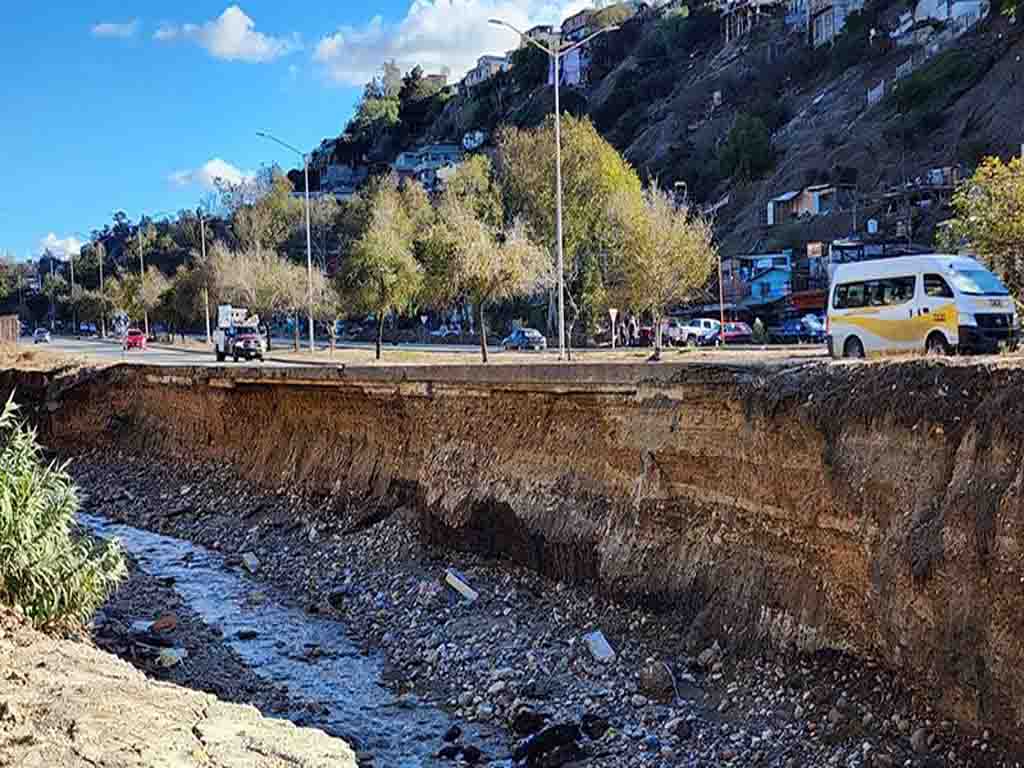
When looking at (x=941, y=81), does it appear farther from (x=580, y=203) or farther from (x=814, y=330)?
(x=580, y=203)

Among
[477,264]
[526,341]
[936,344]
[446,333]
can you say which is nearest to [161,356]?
[526,341]

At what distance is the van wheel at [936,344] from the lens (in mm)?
19844

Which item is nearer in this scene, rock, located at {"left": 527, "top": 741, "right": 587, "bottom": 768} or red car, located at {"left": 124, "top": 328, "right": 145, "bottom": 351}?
rock, located at {"left": 527, "top": 741, "right": 587, "bottom": 768}

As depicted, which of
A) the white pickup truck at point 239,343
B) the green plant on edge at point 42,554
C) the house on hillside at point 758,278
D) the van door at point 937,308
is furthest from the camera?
the house on hillside at point 758,278

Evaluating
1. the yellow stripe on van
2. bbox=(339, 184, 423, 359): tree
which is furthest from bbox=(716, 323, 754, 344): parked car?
the yellow stripe on van

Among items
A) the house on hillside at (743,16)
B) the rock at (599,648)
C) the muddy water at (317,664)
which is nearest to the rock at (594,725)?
the muddy water at (317,664)

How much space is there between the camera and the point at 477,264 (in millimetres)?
39500

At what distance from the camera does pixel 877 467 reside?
416 inches

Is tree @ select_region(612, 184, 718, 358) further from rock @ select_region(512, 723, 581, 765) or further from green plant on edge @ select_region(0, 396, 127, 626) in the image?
rock @ select_region(512, 723, 581, 765)

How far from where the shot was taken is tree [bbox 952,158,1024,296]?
2134 cm

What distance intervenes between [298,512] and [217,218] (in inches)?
4540

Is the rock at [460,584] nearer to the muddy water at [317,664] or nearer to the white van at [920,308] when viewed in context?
the muddy water at [317,664]

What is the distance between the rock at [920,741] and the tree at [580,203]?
4033 cm

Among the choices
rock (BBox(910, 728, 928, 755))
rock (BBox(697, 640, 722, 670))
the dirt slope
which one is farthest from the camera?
rock (BBox(697, 640, 722, 670))
